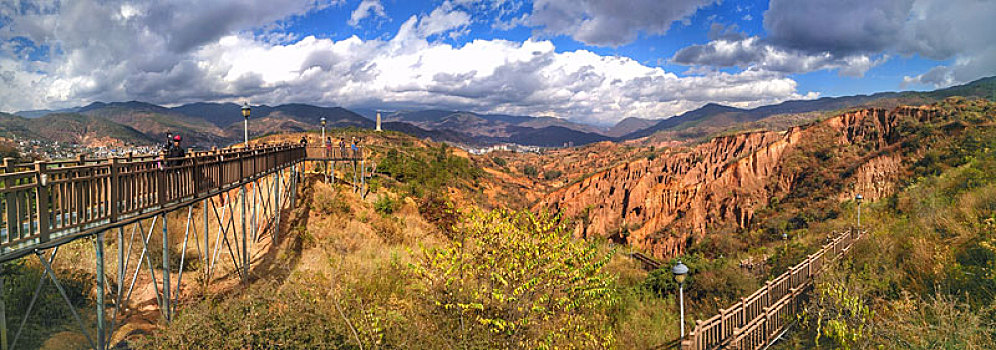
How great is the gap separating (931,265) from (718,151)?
7683 centimetres

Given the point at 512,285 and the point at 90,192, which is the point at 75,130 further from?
the point at 512,285

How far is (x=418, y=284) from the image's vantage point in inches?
368

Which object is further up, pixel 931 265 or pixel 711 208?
pixel 931 265

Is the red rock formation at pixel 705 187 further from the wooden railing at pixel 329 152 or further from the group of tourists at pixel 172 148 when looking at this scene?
the group of tourists at pixel 172 148

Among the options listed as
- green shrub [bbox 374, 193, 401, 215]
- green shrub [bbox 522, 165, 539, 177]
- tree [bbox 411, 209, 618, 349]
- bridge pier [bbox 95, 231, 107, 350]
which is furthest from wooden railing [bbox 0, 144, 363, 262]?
green shrub [bbox 522, 165, 539, 177]

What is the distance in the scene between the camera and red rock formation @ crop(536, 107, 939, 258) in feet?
167

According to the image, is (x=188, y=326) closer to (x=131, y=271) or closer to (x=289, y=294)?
(x=289, y=294)

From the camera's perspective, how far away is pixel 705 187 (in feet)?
193

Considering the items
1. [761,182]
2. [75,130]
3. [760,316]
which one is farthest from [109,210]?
[75,130]

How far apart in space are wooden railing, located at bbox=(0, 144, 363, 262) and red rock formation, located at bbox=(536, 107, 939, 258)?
1522 inches

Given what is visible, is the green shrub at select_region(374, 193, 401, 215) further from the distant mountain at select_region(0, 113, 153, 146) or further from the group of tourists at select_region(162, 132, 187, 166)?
the distant mountain at select_region(0, 113, 153, 146)

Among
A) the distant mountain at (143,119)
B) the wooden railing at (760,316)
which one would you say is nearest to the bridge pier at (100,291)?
the wooden railing at (760,316)

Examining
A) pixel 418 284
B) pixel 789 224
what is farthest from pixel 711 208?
pixel 418 284

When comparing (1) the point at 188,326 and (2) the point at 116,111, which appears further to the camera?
(2) the point at 116,111
